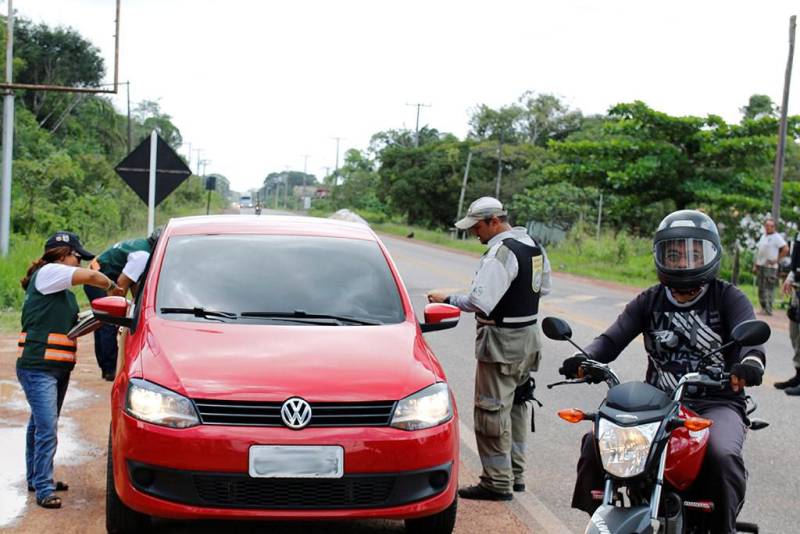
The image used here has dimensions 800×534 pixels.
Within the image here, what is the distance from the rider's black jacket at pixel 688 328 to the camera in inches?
178

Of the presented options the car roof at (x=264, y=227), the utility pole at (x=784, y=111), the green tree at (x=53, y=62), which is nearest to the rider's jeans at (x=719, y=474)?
the car roof at (x=264, y=227)

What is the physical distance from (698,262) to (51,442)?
376 centimetres

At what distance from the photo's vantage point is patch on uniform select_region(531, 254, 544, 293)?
6442 mm

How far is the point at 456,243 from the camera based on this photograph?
52.4 meters

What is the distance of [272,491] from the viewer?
4859 millimetres

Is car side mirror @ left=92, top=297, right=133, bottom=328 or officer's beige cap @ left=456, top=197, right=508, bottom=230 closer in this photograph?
car side mirror @ left=92, top=297, right=133, bottom=328

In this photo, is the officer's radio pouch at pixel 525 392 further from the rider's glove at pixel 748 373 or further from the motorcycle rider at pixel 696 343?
the rider's glove at pixel 748 373

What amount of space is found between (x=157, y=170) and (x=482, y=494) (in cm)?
949

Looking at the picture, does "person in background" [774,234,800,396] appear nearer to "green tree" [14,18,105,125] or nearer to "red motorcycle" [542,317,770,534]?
"red motorcycle" [542,317,770,534]

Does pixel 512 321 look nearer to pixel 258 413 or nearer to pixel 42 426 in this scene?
pixel 258 413

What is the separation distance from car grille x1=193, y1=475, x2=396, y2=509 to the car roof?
215cm

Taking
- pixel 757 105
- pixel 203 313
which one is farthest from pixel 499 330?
pixel 757 105

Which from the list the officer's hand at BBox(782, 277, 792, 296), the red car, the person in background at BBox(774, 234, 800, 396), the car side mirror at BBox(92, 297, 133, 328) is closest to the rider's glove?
the red car

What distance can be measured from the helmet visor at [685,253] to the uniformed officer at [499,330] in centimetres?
186
